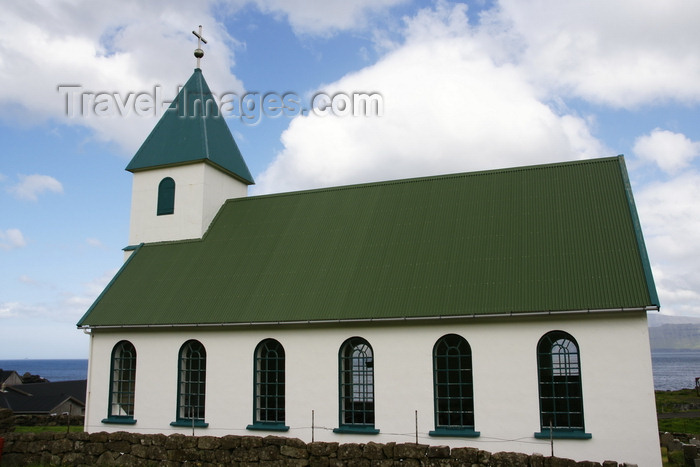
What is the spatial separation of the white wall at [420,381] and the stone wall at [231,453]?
9.88 ft

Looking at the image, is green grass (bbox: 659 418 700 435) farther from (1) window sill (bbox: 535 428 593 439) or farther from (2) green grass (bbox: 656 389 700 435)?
(1) window sill (bbox: 535 428 593 439)

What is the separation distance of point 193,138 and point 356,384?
13.1 metres

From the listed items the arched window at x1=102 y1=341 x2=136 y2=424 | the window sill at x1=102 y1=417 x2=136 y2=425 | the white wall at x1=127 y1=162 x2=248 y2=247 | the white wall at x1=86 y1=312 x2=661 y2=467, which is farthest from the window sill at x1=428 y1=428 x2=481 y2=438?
the white wall at x1=127 y1=162 x2=248 y2=247

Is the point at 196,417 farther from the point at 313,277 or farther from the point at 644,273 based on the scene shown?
the point at 644,273

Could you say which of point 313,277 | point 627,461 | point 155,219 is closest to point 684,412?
point 627,461

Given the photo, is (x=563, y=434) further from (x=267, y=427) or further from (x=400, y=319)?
(x=267, y=427)

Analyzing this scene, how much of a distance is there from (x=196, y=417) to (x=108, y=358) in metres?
3.97

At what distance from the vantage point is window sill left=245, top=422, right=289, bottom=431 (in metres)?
18.4

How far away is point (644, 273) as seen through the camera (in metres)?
16.0

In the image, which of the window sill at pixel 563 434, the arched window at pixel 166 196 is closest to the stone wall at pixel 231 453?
the window sill at pixel 563 434

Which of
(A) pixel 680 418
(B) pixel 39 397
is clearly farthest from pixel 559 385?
(B) pixel 39 397

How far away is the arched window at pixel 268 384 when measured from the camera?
19.0 metres

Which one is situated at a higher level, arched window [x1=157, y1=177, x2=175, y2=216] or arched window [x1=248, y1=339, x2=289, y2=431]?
arched window [x1=157, y1=177, x2=175, y2=216]

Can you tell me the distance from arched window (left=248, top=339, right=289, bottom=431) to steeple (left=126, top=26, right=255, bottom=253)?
278 inches
